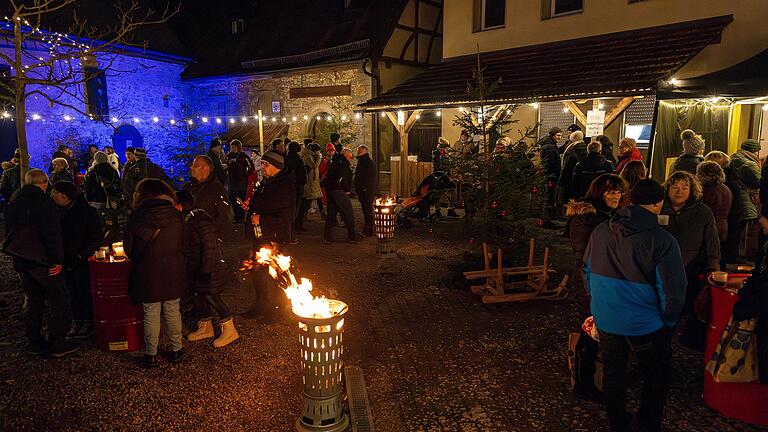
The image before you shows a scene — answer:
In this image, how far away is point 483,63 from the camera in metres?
15.2

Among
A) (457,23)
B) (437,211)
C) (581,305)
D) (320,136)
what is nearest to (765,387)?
(581,305)

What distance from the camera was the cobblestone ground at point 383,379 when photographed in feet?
13.2

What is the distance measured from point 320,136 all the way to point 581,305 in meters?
13.5

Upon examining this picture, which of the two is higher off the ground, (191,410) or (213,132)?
(213,132)

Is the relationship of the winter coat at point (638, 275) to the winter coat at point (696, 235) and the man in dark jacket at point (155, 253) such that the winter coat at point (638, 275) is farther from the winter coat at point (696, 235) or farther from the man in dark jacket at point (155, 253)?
the man in dark jacket at point (155, 253)

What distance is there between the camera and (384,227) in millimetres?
8938

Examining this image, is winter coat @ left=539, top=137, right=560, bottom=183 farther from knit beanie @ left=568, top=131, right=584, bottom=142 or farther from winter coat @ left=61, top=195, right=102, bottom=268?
winter coat @ left=61, top=195, right=102, bottom=268

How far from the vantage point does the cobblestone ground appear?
4.01 meters

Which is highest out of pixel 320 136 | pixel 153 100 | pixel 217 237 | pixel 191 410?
pixel 153 100

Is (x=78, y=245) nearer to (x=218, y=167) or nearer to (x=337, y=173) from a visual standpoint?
(x=337, y=173)

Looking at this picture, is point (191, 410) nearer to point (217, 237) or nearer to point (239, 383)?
point (239, 383)

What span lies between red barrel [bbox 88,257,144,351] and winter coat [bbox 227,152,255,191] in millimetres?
6951

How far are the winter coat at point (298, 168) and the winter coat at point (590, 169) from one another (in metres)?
5.37

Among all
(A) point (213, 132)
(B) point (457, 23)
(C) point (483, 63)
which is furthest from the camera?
(A) point (213, 132)
